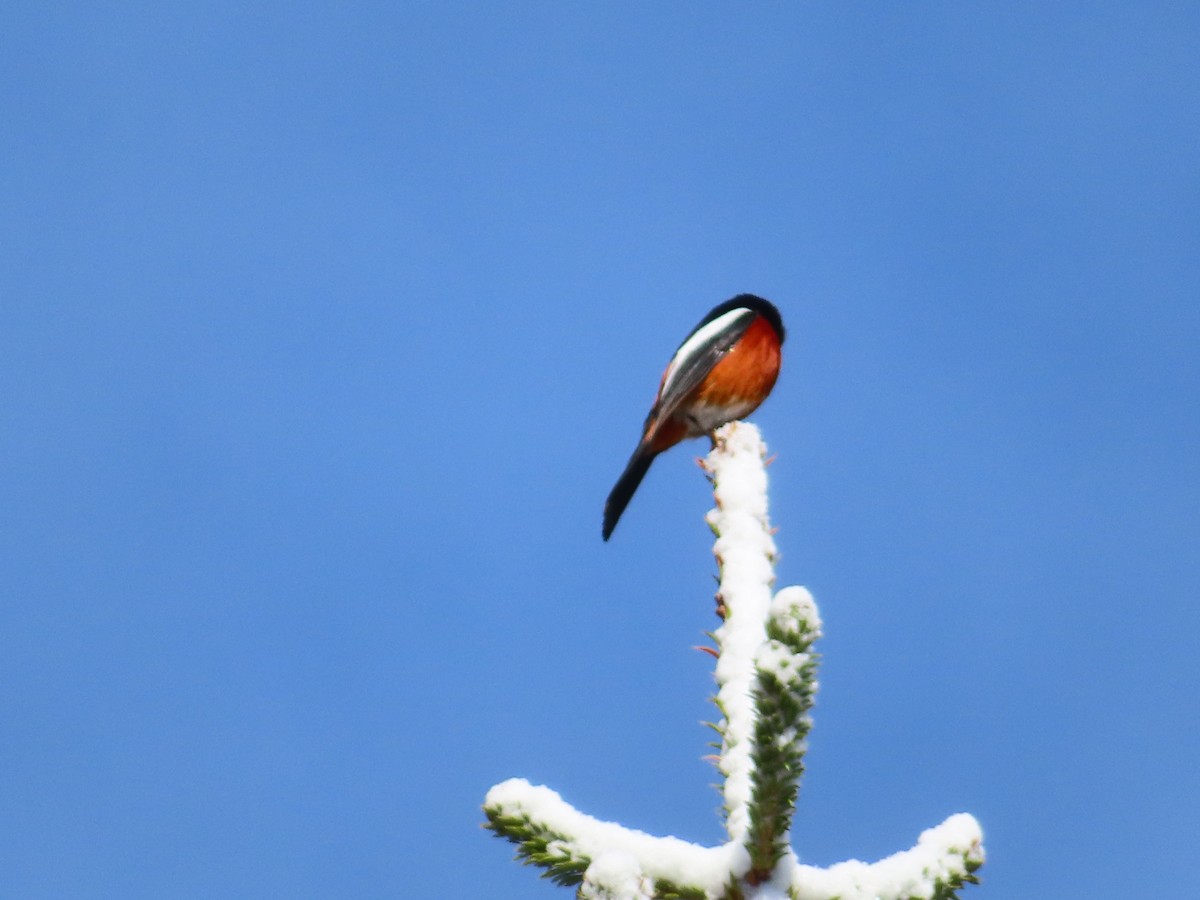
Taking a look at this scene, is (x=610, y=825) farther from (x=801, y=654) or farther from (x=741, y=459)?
(x=741, y=459)

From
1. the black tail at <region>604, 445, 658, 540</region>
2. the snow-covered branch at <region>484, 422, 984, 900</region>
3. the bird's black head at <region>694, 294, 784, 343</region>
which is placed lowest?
the snow-covered branch at <region>484, 422, 984, 900</region>

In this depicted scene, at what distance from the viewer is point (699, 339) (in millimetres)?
6387

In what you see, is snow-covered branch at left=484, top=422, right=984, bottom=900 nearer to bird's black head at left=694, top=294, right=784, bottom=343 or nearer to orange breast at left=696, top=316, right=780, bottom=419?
orange breast at left=696, top=316, right=780, bottom=419

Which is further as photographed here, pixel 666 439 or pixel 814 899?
pixel 666 439

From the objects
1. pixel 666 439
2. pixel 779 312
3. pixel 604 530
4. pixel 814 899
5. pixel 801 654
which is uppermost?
pixel 779 312

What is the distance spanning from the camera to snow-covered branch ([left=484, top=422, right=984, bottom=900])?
167 centimetres

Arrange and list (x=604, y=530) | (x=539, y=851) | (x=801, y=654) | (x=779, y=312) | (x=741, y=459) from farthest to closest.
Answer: (x=779, y=312), (x=604, y=530), (x=741, y=459), (x=539, y=851), (x=801, y=654)

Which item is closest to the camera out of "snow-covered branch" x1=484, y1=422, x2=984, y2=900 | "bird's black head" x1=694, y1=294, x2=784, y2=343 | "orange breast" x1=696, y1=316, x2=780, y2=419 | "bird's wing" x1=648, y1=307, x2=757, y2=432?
"snow-covered branch" x1=484, y1=422, x2=984, y2=900

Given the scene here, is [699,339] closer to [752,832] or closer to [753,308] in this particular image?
[753,308]

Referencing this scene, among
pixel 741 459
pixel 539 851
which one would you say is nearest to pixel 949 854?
pixel 539 851

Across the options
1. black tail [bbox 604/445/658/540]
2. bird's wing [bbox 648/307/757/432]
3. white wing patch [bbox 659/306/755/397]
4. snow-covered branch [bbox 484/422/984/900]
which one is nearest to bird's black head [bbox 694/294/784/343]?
white wing patch [bbox 659/306/755/397]

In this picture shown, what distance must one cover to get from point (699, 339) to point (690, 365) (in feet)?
0.85

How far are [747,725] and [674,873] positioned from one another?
10.8 inches

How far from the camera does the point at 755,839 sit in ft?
5.99
